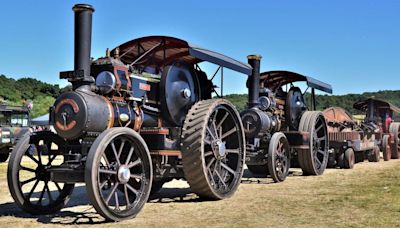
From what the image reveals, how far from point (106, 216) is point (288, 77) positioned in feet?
27.3

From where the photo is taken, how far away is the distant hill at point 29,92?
50128mm

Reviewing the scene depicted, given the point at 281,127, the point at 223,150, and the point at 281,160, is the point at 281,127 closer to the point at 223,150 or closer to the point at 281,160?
the point at 281,160

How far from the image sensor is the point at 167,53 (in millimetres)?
8539

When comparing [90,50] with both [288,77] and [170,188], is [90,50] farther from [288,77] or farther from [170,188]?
[288,77]

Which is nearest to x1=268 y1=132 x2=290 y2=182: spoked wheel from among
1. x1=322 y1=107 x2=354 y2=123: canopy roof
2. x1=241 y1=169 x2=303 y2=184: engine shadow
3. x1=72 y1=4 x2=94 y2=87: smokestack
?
x1=241 y1=169 x2=303 y2=184: engine shadow

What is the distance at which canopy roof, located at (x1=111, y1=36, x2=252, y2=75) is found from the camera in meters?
7.73

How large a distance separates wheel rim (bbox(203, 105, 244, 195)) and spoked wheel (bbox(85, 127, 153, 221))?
1242mm

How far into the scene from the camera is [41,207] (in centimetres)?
657

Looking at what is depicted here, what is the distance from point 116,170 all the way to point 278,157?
219 inches

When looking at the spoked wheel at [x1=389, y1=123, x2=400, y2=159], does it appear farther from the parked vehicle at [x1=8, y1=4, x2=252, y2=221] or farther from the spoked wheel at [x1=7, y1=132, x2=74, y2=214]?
the spoked wheel at [x1=7, y1=132, x2=74, y2=214]

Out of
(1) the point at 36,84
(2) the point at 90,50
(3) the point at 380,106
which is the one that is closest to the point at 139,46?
(2) the point at 90,50

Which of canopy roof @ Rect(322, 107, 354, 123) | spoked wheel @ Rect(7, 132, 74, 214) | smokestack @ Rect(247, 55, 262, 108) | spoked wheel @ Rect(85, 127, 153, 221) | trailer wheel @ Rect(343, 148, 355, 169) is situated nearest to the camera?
spoked wheel @ Rect(85, 127, 153, 221)

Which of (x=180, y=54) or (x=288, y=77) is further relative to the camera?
(x=288, y=77)

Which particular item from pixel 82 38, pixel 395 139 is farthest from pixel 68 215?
pixel 395 139
